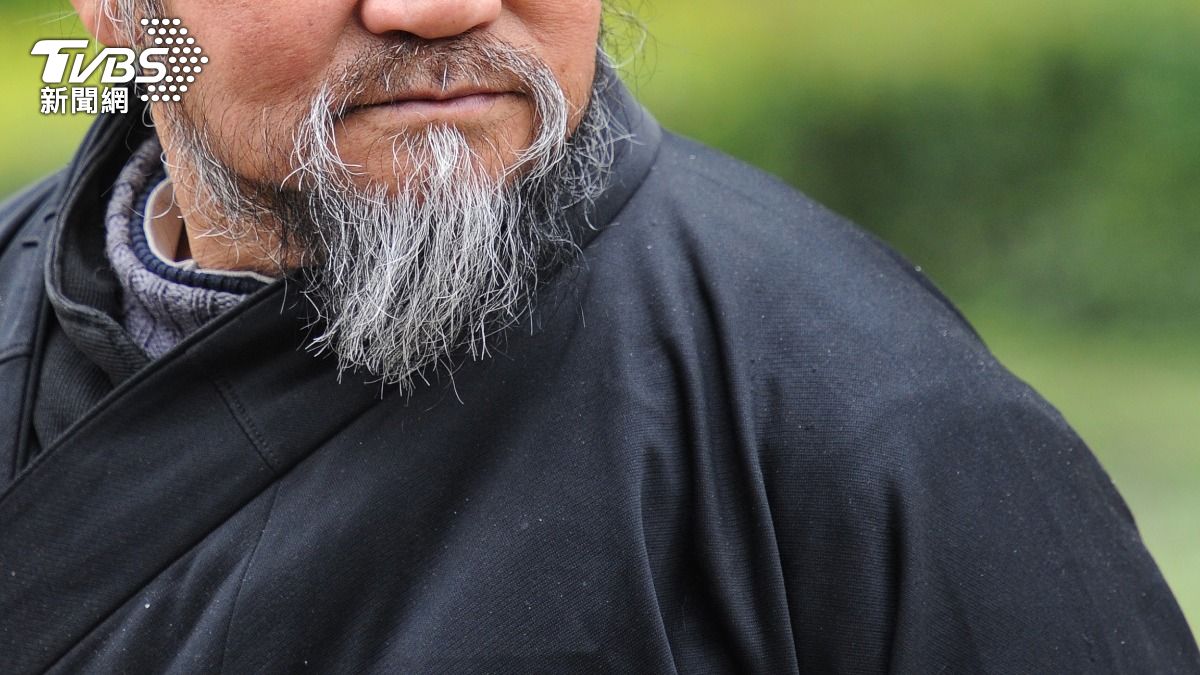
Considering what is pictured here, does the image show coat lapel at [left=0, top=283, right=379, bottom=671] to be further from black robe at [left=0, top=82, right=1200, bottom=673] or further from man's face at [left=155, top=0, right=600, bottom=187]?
man's face at [left=155, top=0, right=600, bottom=187]

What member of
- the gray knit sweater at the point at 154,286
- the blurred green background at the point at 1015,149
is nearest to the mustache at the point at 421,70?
the gray knit sweater at the point at 154,286

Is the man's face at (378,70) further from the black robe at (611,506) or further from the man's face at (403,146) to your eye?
the black robe at (611,506)

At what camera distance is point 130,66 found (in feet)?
6.35

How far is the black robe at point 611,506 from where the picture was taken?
61.3 inches

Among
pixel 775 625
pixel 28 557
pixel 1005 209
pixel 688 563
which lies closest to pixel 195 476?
pixel 28 557

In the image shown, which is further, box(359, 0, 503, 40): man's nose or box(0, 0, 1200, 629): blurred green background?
box(0, 0, 1200, 629): blurred green background

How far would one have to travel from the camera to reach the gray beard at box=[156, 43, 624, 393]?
163cm

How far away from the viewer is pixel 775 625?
5.14 feet

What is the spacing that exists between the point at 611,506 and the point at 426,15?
601mm

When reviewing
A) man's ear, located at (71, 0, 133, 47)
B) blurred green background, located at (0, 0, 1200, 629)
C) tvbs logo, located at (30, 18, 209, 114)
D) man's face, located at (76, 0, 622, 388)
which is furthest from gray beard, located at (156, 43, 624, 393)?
blurred green background, located at (0, 0, 1200, 629)

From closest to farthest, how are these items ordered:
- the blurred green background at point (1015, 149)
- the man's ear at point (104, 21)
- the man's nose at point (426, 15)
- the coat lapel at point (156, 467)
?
1. the man's nose at point (426, 15)
2. the coat lapel at point (156, 467)
3. the man's ear at point (104, 21)
4. the blurred green background at point (1015, 149)

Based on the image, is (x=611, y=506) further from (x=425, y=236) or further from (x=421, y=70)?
(x=421, y=70)

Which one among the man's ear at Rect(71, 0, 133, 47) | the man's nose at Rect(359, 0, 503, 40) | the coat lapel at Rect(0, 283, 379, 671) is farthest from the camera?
the man's ear at Rect(71, 0, 133, 47)

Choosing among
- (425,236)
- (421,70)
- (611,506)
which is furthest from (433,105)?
(611,506)
